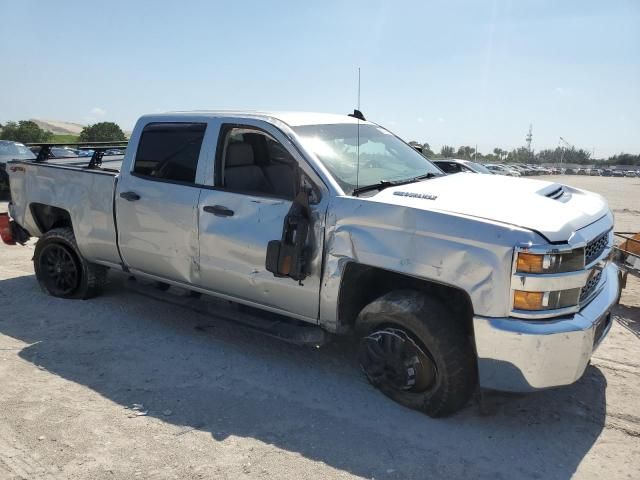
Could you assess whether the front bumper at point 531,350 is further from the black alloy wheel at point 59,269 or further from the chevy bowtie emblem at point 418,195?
the black alloy wheel at point 59,269

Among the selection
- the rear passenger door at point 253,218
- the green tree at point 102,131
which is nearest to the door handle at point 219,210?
the rear passenger door at point 253,218

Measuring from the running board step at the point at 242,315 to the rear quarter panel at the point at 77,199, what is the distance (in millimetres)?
489

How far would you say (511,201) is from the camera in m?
3.39

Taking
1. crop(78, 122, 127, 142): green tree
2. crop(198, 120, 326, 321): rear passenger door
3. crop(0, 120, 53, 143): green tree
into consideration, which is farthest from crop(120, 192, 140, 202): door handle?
crop(0, 120, 53, 143): green tree

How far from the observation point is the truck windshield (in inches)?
152

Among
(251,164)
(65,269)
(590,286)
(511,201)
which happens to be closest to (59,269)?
(65,269)

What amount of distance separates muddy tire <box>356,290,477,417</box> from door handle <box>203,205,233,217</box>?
1.26 metres

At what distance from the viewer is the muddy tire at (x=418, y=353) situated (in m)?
3.32

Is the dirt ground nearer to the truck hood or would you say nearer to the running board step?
the running board step

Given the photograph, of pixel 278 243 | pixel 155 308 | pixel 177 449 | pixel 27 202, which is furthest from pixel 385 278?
pixel 27 202

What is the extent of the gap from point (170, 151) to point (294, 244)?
5.47 ft

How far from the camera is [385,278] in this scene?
378cm

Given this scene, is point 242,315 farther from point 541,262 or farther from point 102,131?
point 102,131

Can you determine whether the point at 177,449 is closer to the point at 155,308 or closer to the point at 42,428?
the point at 42,428
